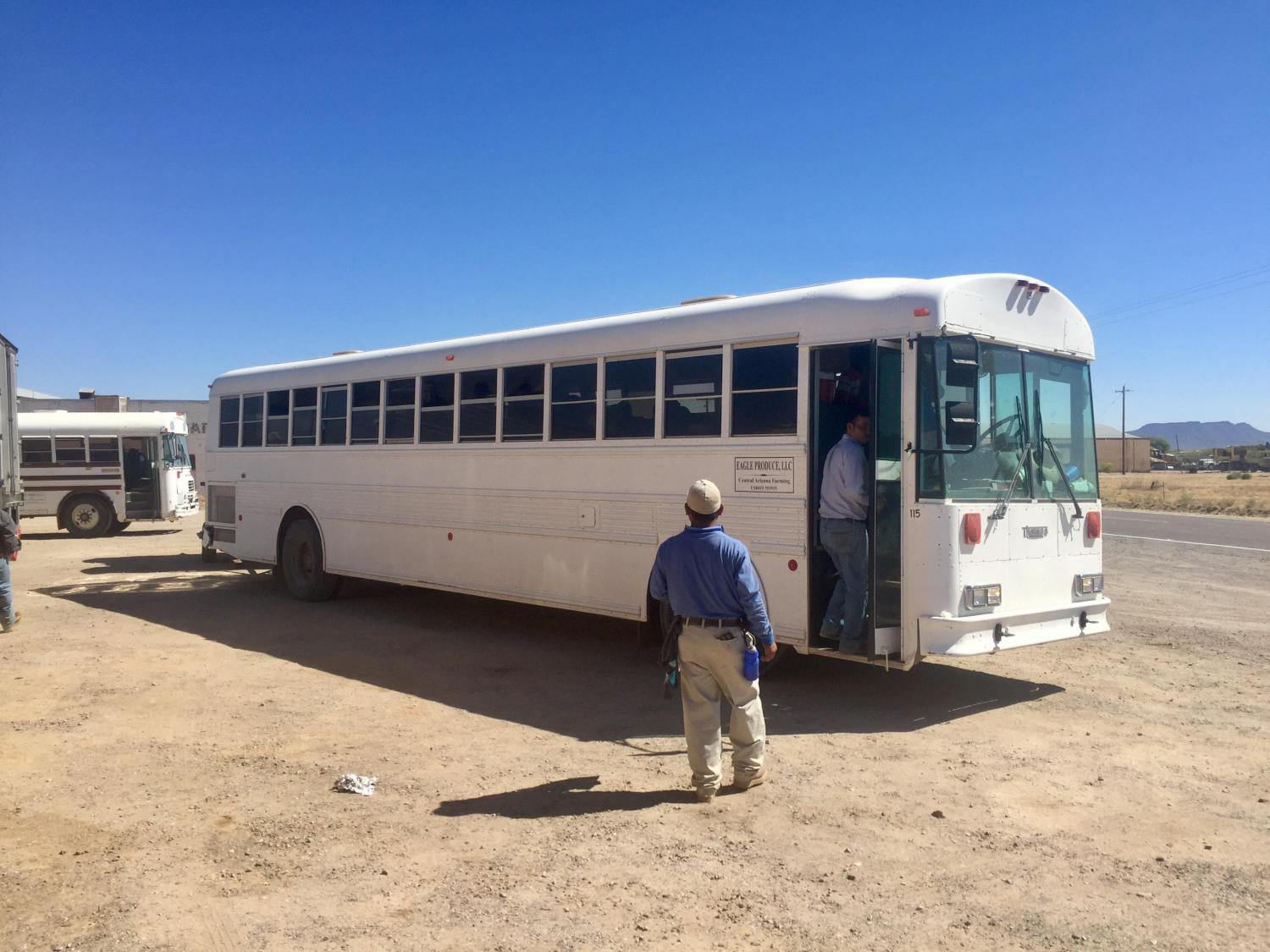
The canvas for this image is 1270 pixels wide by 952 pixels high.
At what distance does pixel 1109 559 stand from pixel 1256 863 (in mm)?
14659

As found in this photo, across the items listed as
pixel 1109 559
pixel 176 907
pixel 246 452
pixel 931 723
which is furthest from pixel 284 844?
pixel 1109 559

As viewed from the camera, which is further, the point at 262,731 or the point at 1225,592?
the point at 1225,592

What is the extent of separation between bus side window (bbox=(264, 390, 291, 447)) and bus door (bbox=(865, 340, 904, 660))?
864cm

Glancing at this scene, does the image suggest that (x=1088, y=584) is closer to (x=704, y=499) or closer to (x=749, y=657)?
(x=749, y=657)

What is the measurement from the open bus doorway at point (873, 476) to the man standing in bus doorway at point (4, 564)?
844 cm

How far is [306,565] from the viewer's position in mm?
13523

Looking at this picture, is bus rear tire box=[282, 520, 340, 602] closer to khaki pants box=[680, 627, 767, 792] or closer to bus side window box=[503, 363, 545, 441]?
bus side window box=[503, 363, 545, 441]

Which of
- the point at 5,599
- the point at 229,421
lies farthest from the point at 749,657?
the point at 229,421

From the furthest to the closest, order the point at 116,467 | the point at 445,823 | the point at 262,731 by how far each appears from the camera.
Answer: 1. the point at 116,467
2. the point at 262,731
3. the point at 445,823

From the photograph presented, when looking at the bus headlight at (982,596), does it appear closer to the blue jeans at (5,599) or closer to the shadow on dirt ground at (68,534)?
the blue jeans at (5,599)

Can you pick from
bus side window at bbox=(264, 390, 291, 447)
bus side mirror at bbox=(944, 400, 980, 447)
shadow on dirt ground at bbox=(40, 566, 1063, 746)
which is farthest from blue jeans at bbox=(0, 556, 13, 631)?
bus side mirror at bbox=(944, 400, 980, 447)

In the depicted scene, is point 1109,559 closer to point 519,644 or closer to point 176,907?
point 519,644

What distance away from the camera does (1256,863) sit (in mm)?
4812

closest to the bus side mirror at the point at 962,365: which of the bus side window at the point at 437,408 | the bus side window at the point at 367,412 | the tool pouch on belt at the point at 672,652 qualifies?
the tool pouch on belt at the point at 672,652
